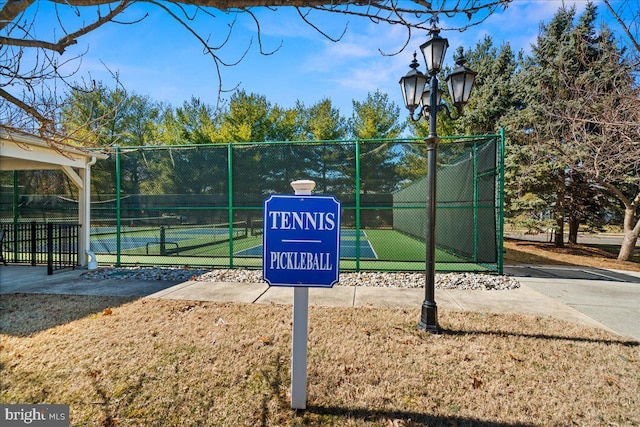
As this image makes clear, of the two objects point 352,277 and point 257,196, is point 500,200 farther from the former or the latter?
point 257,196

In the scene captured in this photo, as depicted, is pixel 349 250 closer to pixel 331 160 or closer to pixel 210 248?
pixel 331 160

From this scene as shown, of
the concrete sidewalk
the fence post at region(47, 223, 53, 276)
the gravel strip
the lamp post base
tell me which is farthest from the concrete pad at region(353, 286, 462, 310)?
the fence post at region(47, 223, 53, 276)

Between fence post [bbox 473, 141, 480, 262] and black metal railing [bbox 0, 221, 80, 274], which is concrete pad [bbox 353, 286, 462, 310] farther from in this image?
black metal railing [bbox 0, 221, 80, 274]

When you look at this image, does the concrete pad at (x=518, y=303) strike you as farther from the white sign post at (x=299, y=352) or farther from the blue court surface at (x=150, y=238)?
the blue court surface at (x=150, y=238)

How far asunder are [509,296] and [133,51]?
6.50 metres

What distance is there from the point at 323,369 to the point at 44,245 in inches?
388

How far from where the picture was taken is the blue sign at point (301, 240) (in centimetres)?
220

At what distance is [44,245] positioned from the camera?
8.65m

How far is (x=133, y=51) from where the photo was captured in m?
3.18

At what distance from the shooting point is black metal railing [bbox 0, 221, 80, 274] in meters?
7.01

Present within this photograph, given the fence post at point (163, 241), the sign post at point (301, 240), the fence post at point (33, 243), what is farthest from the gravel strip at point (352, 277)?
the sign post at point (301, 240)

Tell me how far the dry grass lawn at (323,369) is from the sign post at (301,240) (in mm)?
1064

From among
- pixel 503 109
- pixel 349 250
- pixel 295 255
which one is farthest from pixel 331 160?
pixel 503 109

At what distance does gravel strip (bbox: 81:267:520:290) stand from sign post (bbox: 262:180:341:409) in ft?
13.0
